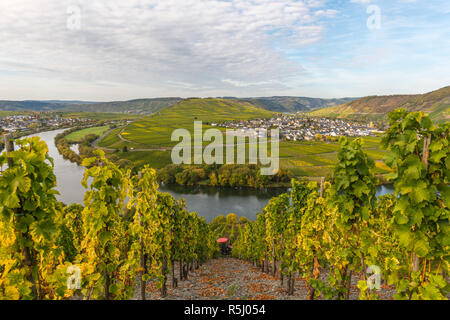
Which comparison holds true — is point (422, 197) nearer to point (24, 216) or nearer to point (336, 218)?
point (336, 218)

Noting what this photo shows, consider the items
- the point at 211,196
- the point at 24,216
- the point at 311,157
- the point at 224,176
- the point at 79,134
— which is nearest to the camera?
the point at 24,216

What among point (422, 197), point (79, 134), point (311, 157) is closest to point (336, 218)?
point (422, 197)

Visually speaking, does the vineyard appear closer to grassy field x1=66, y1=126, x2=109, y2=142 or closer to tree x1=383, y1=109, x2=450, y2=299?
tree x1=383, y1=109, x2=450, y2=299

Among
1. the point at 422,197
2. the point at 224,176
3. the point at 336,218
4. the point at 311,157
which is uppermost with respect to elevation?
the point at 422,197

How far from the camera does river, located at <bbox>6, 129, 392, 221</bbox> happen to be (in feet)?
184

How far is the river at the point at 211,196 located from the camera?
55953 millimetres

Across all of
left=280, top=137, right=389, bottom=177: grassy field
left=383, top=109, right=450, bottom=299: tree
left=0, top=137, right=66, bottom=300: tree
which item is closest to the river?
left=280, top=137, right=389, bottom=177: grassy field

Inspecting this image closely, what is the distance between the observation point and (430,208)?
408cm

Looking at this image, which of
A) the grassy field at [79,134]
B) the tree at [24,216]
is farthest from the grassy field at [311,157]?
the grassy field at [79,134]

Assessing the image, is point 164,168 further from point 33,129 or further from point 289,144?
point 33,129

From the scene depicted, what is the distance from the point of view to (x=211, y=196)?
6594 centimetres

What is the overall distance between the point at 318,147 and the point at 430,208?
11118 cm

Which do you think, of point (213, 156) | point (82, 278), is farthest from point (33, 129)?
point (82, 278)

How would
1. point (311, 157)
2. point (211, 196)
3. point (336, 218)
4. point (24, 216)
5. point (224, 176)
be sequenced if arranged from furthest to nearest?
1. point (311, 157)
2. point (224, 176)
3. point (211, 196)
4. point (336, 218)
5. point (24, 216)
